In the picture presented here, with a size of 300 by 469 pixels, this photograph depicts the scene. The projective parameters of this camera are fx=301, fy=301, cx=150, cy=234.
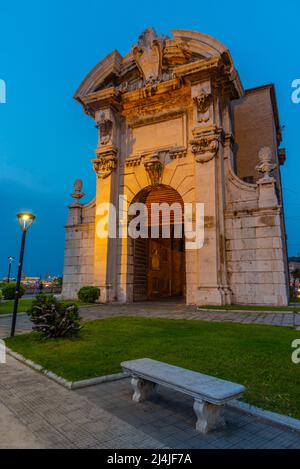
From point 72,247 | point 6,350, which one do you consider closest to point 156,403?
point 6,350

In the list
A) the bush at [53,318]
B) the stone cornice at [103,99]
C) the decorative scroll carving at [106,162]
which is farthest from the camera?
the decorative scroll carving at [106,162]

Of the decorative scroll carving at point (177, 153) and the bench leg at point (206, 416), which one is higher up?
the decorative scroll carving at point (177, 153)

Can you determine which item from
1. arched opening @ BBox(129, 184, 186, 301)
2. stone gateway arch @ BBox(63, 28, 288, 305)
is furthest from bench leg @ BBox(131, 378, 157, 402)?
arched opening @ BBox(129, 184, 186, 301)

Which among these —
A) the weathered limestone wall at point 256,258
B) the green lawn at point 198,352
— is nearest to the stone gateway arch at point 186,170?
the weathered limestone wall at point 256,258

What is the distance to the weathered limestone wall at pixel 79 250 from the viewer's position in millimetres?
20047

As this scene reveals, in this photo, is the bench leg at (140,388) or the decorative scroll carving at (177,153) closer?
the bench leg at (140,388)

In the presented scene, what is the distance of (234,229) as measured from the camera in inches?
647

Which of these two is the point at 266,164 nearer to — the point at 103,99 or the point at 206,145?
the point at 206,145

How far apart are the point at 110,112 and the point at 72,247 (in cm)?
961

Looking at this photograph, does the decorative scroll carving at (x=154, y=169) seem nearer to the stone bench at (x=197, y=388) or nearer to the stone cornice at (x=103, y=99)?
the stone cornice at (x=103, y=99)

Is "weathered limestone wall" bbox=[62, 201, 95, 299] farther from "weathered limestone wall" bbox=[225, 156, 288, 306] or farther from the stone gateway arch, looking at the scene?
"weathered limestone wall" bbox=[225, 156, 288, 306]

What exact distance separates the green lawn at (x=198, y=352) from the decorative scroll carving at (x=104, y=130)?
14.5 meters
